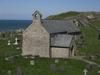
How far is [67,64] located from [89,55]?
10.2 metres

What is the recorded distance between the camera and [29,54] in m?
62.1

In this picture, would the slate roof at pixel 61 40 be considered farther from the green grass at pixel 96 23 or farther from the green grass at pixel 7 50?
the green grass at pixel 96 23

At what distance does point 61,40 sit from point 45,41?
10.3 ft

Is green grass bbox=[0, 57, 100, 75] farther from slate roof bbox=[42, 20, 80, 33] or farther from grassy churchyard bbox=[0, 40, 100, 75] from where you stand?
slate roof bbox=[42, 20, 80, 33]

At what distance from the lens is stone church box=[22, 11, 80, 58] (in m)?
59.0

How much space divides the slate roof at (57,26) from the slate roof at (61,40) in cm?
191

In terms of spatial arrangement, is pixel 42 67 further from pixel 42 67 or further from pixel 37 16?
pixel 37 16

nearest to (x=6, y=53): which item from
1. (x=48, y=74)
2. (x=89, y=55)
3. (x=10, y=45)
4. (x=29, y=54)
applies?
(x=29, y=54)

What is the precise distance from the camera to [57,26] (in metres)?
67.2

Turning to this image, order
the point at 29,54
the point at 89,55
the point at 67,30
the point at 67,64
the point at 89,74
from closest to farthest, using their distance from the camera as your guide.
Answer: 1. the point at 89,74
2. the point at 67,64
3. the point at 89,55
4. the point at 29,54
5. the point at 67,30

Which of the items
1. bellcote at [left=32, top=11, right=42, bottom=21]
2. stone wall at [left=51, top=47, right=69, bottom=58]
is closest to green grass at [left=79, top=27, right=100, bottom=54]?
stone wall at [left=51, top=47, right=69, bottom=58]

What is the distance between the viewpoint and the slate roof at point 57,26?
62.7 metres

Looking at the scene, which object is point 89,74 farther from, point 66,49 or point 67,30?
point 67,30

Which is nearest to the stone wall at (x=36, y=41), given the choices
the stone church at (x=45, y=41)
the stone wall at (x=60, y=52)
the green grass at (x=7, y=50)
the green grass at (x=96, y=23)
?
the stone church at (x=45, y=41)
